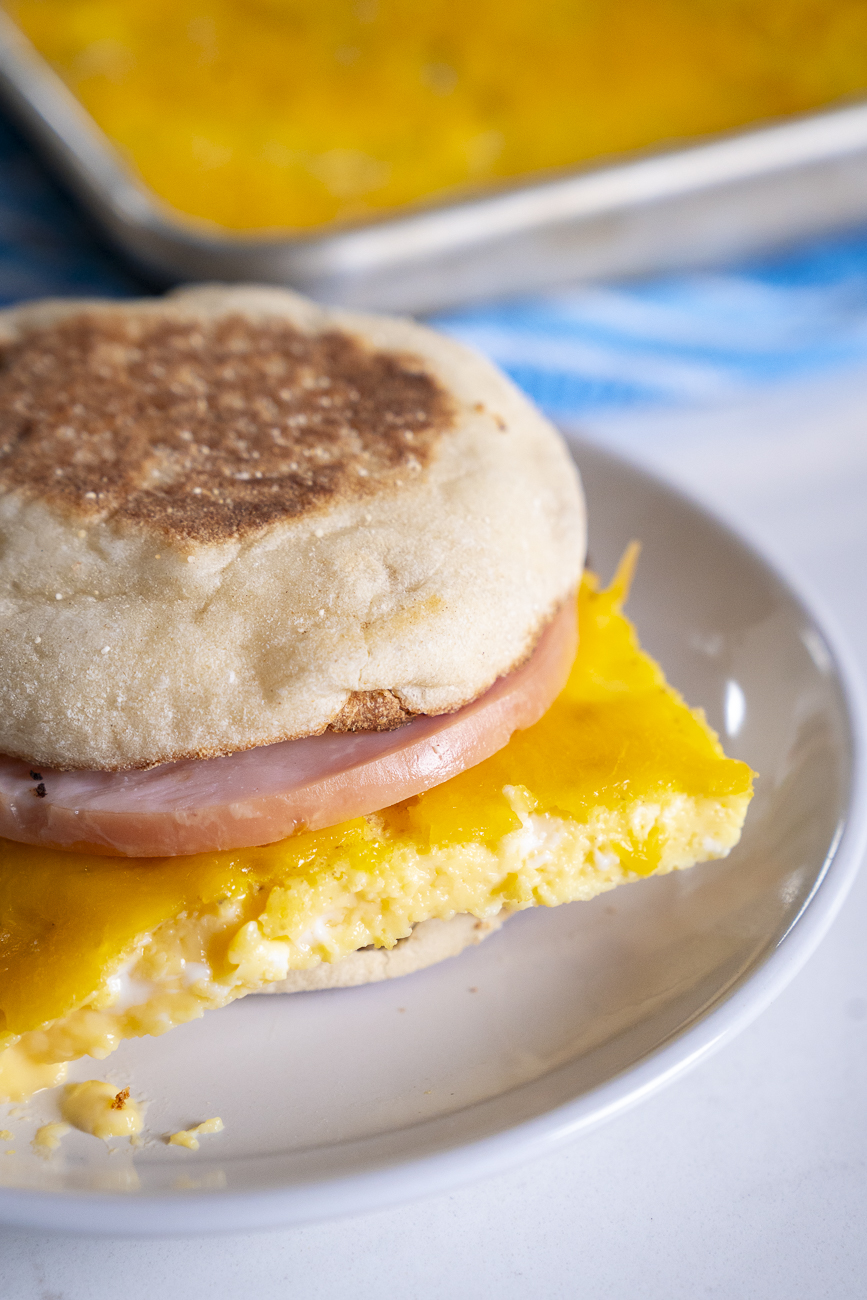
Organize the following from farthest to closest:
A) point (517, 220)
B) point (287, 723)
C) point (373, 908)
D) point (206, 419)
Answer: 1. point (517, 220)
2. point (206, 419)
3. point (373, 908)
4. point (287, 723)

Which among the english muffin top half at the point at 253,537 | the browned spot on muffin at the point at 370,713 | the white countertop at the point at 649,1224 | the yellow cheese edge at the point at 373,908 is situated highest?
the english muffin top half at the point at 253,537

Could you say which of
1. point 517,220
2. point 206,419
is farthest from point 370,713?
point 517,220

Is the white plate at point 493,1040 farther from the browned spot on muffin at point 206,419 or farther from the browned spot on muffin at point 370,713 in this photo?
the browned spot on muffin at point 206,419

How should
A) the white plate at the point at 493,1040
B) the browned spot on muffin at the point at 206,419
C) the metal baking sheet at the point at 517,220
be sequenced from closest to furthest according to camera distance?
1. the white plate at the point at 493,1040
2. the browned spot on muffin at the point at 206,419
3. the metal baking sheet at the point at 517,220

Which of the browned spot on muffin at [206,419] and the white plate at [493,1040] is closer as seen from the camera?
the white plate at [493,1040]

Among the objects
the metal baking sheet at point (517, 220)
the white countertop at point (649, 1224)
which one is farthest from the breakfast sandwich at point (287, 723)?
the metal baking sheet at point (517, 220)

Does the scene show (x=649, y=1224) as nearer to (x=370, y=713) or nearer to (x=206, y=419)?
(x=370, y=713)

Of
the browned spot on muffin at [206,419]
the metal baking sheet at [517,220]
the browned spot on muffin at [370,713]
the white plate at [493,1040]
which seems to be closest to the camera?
the white plate at [493,1040]

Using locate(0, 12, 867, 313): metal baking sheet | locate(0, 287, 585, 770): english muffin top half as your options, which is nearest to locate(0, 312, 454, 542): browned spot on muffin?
locate(0, 287, 585, 770): english muffin top half
